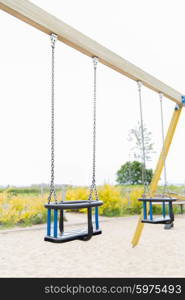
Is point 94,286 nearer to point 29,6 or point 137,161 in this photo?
point 29,6

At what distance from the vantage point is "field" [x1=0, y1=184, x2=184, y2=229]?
7.68m

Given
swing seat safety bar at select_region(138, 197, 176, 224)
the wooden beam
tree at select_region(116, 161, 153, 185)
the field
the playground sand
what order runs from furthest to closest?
tree at select_region(116, 161, 153, 185) → the field → swing seat safety bar at select_region(138, 197, 176, 224) → the playground sand → the wooden beam

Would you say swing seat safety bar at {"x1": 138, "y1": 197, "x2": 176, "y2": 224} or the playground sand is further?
swing seat safety bar at {"x1": 138, "y1": 197, "x2": 176, "y2": 224}

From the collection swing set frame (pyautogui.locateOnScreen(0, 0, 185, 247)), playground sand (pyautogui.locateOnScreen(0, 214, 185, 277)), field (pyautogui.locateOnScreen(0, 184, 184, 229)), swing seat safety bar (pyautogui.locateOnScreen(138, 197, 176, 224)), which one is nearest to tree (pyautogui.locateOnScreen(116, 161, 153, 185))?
field (pyautogui.locateOnScreen(0, 184, 184, 229))

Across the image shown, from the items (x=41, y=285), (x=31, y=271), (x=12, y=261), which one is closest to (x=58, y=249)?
(x=12, y=261)

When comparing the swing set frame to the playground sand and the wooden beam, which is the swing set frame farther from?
the playground sand

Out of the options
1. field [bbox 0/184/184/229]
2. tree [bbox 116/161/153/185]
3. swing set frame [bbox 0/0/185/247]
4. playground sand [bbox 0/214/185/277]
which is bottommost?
playground sand [bbox 0/214/185/277]

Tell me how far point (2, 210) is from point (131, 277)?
487cm

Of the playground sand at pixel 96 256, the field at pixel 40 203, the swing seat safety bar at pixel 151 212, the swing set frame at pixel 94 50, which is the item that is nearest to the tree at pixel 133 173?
the field at pixel 40 203

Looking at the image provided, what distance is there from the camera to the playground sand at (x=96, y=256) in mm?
3807

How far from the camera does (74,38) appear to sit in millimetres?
3299

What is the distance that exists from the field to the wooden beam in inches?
194

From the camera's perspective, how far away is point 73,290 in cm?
325

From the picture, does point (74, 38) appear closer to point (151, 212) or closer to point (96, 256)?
point (151, 212)
